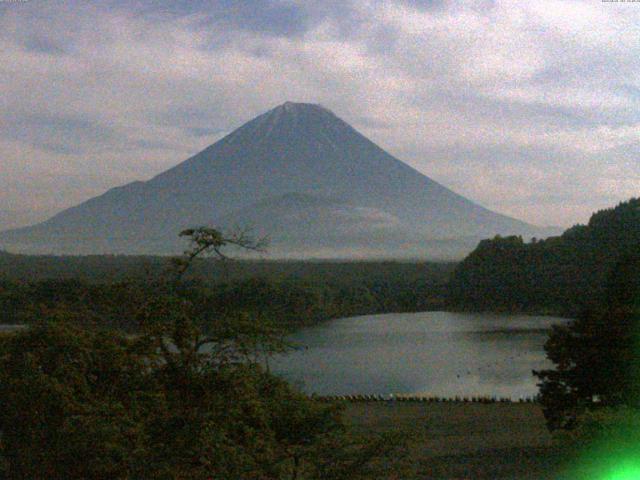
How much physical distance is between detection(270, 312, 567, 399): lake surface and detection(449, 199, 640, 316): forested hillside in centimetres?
207

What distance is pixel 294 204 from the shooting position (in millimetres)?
97688

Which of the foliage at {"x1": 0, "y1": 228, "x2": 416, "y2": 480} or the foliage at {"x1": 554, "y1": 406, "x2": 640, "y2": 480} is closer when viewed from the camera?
the foliage at {"x1": 0, "y1": 228, "x2": 416, "y2": 480}

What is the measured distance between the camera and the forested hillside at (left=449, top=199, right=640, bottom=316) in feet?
108

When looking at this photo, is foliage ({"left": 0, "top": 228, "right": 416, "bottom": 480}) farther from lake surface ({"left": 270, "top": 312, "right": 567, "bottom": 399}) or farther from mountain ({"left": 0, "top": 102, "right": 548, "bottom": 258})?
mountain ({"left": 0, "top": 102, "right": 548, "bottom": 258})

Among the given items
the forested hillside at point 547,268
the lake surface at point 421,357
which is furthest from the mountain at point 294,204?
the lake surface at point 421,357

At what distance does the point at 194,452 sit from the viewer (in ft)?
13.5

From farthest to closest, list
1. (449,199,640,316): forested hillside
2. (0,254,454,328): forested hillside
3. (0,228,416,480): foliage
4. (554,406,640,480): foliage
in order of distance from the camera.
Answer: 1. (449,199,640,316): forested hillside
2. (0,254,454,328): forested hillside
3. (554,406,640,480): foliage
4. (0,228,416,480): foliage

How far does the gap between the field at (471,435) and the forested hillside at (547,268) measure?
1753 centimetres

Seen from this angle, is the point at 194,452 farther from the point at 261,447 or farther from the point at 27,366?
the point at 27,366

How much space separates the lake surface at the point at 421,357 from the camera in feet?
57.2

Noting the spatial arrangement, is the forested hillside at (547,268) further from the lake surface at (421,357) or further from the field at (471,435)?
the field at (471,435)

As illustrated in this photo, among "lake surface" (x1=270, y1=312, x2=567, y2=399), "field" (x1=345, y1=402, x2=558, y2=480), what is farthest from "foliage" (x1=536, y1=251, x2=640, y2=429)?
"lake surface" (x1=270, y1=312, x2=567, y2=399)

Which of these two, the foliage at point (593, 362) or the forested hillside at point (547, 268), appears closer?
the foliage at point (593, 362)

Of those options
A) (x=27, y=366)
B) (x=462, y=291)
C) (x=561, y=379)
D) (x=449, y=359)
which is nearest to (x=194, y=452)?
(x=27, y=366)
